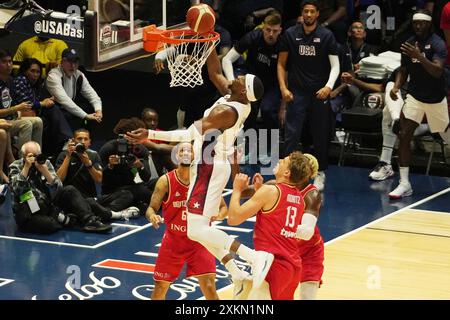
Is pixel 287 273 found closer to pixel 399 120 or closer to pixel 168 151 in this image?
pixel 168 151

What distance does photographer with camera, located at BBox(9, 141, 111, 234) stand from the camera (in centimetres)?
1245

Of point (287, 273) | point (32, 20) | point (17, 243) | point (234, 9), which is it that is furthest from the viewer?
point (234, 9)

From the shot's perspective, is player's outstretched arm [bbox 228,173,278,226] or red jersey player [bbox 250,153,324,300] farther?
red jersey player [bbox 250,153,324,300]

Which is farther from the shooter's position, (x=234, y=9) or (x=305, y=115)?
(x=234, y=9)

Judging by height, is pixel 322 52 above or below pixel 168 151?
above

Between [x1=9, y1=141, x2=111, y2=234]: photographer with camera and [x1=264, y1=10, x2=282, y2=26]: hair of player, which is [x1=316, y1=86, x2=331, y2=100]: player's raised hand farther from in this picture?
[x1=9, y1=141, x2=111, y2=234]: photographer with camera

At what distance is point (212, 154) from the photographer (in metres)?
9.38

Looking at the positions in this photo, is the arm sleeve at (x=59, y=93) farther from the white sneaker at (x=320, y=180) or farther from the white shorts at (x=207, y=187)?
the white shorts at (x=207, y=187)

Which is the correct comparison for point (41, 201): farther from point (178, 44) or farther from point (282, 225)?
point (282, 225)

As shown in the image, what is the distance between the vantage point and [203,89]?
16.2 meters

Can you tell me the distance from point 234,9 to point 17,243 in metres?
7.00

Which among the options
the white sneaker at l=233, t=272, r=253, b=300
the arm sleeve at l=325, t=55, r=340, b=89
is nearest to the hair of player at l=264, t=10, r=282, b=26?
the arm sleeve at l=325, t=55, r=340, b=89

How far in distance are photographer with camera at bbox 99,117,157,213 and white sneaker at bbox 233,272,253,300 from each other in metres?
4.53

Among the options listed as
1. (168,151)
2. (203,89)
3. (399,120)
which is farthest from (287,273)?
(203,89)
